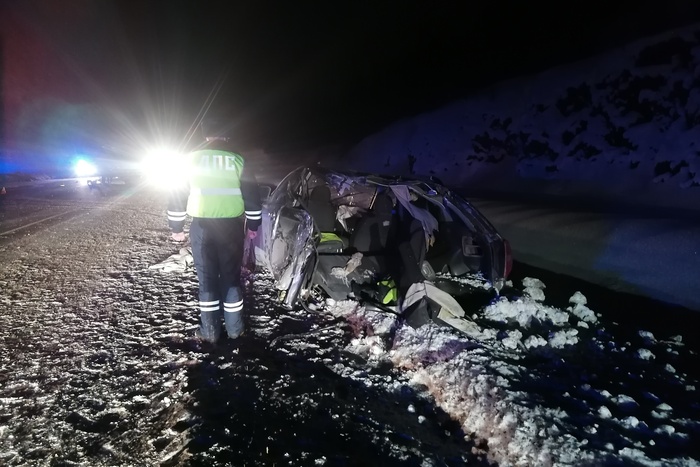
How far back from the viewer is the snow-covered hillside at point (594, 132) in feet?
36.1

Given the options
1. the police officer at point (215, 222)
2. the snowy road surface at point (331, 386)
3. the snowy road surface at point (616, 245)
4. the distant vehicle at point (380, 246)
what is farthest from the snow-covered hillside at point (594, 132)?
the police officer at point (215, 222)

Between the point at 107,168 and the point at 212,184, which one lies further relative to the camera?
the point at 107,168

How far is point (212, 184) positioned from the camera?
374 centimetres

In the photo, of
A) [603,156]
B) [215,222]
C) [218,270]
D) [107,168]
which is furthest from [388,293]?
[107,168]

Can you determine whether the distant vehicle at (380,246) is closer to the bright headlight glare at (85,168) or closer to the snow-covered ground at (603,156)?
the snow-covered ground at (603,156)

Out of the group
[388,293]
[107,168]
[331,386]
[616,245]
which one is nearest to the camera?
[331,386]

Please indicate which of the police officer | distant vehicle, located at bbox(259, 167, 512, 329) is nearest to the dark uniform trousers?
the police officer

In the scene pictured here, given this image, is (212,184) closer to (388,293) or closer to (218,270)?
(218,270)

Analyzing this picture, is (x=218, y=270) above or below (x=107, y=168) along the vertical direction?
below

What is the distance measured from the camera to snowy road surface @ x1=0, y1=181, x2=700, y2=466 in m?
2.50

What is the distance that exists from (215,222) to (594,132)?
44.5ft

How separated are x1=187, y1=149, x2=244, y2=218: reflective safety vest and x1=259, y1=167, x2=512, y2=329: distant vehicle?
3.06 feet

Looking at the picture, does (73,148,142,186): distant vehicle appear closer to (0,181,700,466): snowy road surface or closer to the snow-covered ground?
(0,181,700,466): snowy road surface

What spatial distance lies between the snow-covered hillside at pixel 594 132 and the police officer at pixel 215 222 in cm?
1091
